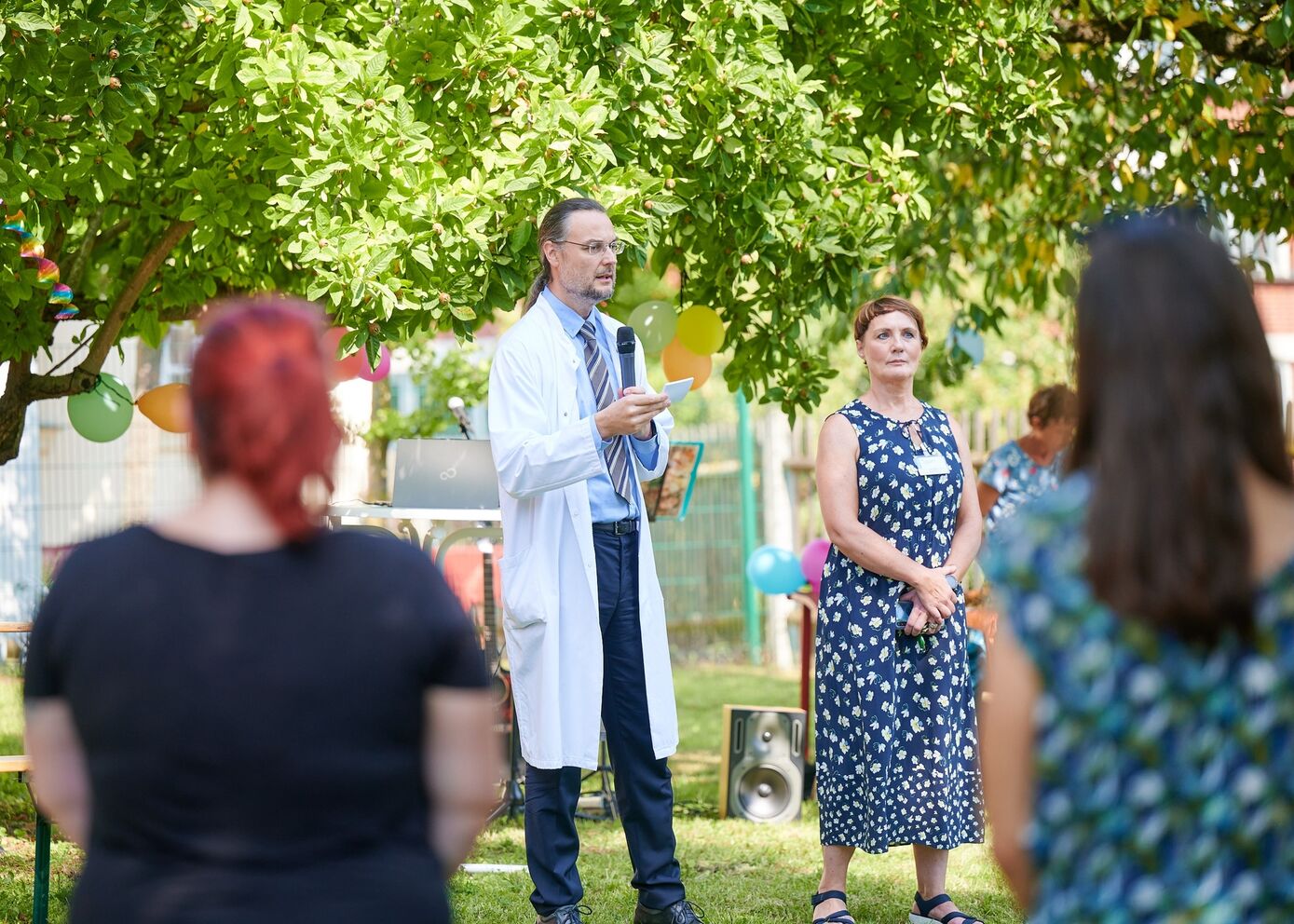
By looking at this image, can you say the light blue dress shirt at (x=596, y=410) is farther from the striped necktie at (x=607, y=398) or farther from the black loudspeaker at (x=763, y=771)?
the black loudspeaker at (x=763, y=771)

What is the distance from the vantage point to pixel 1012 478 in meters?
6.51

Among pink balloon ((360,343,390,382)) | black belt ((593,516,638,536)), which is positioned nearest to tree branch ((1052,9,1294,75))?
pink balloon ((360,343,390,382))

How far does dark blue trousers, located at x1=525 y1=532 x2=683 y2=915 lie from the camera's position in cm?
441

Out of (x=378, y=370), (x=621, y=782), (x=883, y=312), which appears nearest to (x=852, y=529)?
(x=883, y=312)

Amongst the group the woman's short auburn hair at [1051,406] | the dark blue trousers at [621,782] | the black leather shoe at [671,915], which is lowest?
the black leather shoe at [671,915]

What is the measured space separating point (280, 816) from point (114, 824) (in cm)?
21

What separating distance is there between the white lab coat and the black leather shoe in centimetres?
48

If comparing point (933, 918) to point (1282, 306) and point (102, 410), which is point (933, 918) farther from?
point (1282, 306)

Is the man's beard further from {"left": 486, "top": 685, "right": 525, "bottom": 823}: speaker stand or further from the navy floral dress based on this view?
{"left": 486, "top": 685, "right": 525, "bottom": 823}: speaker stand

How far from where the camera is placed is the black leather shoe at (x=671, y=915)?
4.53 metres

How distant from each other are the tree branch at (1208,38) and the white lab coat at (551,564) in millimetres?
A: 3773

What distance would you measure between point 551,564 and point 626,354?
700mm

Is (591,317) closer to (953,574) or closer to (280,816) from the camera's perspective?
(953,574)

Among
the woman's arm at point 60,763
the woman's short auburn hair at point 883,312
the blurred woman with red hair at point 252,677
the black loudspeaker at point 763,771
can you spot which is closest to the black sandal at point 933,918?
the woman's short auburn hair at point 883,312
